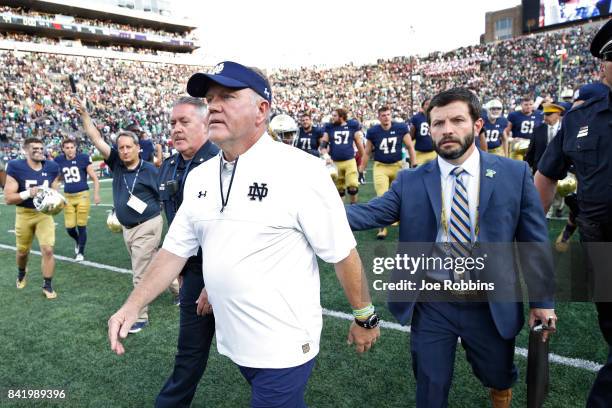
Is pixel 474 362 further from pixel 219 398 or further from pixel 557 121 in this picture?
pixel 557 121

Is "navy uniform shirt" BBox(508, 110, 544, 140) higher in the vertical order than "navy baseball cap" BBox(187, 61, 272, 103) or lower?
higher

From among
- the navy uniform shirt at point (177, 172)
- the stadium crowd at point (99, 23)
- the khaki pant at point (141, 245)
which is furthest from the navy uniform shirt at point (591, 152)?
the stadium crowd at point (99, 23)

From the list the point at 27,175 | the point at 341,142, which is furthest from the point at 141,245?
the point at 341,142

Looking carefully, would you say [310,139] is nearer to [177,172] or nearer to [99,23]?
[177,172]

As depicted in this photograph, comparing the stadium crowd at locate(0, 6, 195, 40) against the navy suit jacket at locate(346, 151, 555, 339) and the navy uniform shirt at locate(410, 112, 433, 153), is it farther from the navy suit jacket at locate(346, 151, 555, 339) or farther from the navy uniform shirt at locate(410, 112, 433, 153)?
the navy suit jacket at locate(346, 151, 555, 339)

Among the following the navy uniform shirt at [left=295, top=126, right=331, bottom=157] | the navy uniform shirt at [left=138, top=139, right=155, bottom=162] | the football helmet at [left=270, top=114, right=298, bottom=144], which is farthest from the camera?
the navy uniform shirt at [left=138, top=139, right=155, bottom=162]

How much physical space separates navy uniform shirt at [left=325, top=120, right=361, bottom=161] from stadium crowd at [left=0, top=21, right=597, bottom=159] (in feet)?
69.3

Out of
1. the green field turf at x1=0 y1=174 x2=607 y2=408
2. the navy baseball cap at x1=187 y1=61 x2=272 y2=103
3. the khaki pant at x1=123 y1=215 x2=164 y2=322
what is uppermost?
the navy baseball cap at x1=187 y1=61 x2=272 y2=103

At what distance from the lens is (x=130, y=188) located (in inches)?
187

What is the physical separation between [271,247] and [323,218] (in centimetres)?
25

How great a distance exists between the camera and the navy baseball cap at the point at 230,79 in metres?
1.82

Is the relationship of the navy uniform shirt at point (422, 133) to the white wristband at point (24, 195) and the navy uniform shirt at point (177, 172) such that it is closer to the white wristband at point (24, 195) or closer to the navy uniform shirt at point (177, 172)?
the navy uniform shirt at point (177, 172)

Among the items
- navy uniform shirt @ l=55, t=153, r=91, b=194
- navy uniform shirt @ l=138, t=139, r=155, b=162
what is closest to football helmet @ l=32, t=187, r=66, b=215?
navy uniform shirt @ l=55, t=153, r=91, b=194

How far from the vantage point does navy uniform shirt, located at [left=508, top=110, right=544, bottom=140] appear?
10.1m
